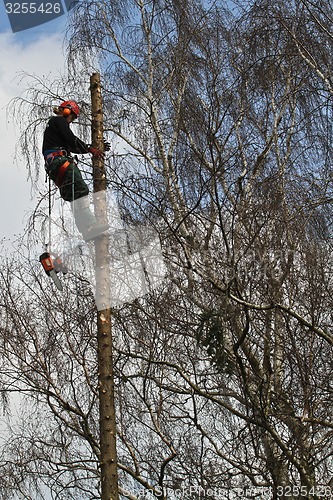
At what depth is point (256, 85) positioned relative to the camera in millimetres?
7406

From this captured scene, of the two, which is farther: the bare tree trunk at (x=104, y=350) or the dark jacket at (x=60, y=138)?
the dark jacket at (x=60, y=138)

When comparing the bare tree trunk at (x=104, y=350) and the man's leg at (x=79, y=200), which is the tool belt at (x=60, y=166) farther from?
the bare tree trunk at (x=104, y=350)

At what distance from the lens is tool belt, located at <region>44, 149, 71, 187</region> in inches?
234

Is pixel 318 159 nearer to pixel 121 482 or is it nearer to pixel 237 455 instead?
pixel 237 455

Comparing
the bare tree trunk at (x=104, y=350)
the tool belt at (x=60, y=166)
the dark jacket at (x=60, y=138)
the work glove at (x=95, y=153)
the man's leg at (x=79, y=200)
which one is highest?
the dark jacket at (x=60, y=138)

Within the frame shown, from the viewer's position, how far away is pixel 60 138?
6.13 metres

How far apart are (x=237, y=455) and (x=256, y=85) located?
3.48 m

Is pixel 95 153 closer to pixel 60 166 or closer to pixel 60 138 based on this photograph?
pixel 60 166

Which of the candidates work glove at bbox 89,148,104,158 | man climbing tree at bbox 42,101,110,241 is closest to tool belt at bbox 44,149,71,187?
man climbing tree at bbox 42,101,110,241

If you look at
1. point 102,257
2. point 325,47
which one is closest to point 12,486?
point 102,257

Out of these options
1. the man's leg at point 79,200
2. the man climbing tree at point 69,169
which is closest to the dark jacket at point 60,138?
the man climbing tree at point 69,169

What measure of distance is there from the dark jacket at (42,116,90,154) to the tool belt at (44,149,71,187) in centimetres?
5

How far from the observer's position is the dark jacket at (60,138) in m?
6.02

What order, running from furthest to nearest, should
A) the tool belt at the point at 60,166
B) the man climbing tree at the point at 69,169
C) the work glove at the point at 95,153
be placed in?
1. the tool belt at the point at 60,166
2. the man climbing tree at the point at 69,169
3. the work glove at the point at 95,153
